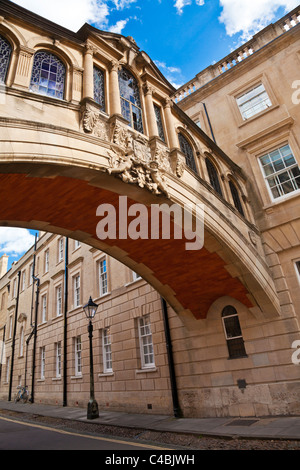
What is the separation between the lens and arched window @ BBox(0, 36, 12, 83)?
537cm

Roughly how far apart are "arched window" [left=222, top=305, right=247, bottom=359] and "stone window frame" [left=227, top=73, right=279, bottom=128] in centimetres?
839

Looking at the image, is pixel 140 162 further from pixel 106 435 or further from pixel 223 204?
pixel 106 435

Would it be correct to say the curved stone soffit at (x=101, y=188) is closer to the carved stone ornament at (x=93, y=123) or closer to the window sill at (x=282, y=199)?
the carved stone ornament at (x=93, y=123)

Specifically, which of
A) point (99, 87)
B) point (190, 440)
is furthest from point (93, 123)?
point (190, 440)

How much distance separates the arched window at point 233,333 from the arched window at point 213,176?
4.34 metres

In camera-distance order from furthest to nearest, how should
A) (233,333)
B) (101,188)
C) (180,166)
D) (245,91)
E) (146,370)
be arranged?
1. (245,91)
2. (146,370)
3. (233,333)
4. (180,166)
5. (101,188)

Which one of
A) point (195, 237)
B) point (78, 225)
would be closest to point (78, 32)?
point (78, 225)

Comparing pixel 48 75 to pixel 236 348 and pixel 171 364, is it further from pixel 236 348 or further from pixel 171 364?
pixel 171 364

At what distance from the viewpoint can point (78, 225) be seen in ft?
26.0

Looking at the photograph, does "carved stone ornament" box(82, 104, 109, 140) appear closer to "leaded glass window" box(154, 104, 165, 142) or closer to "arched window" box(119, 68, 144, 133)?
"arched window" box(119, 68, 144, 133)

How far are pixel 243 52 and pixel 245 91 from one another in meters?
2.29

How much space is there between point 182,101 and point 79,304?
44.2ft

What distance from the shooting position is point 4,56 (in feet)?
18.0
